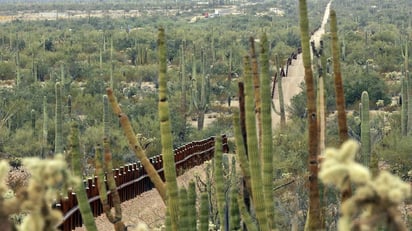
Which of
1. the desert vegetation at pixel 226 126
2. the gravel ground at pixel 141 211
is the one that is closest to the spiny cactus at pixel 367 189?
the desert vegetation at pixel 226 126

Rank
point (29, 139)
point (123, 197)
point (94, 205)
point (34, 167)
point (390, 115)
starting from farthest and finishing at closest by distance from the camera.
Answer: point (390, 115)
point (29, 139)
point (123, 197)
point (94, 205)
point (34, 167)

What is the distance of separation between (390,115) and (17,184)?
1263 cm

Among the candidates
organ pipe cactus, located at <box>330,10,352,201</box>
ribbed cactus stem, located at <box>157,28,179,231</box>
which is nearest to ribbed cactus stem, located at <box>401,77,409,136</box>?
organ pipe cactus, located at <box>330,10,352,201</box>

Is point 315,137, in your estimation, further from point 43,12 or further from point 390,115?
point 43,12

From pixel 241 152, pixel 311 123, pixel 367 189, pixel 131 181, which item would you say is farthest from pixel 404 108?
pixel 367 189

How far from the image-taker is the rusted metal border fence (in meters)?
11.9

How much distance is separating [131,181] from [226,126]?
980 cm

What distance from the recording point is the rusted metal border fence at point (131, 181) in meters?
11.9

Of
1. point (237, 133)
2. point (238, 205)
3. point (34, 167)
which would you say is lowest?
point (238, 205)

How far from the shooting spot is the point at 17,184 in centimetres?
1409

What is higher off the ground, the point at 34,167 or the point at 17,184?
the point at 34,167

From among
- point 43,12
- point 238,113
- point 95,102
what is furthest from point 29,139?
point 43,12

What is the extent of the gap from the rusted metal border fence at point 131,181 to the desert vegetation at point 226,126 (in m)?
0.63

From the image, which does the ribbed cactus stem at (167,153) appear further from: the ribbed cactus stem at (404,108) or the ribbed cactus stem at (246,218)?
the ribbed cactus stem at (404,108)
